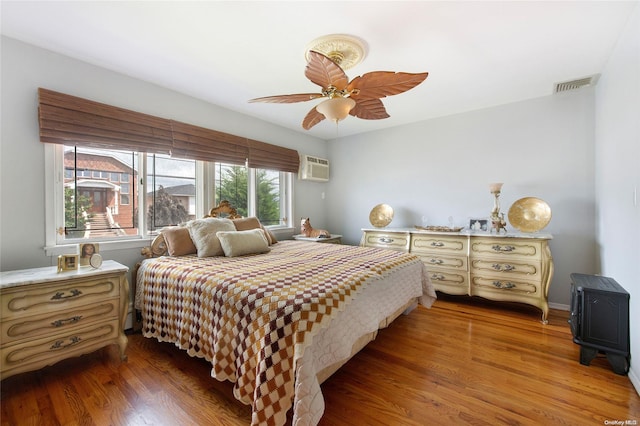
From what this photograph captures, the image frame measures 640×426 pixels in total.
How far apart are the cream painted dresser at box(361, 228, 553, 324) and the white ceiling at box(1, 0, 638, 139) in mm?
1683

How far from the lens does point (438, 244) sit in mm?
3279

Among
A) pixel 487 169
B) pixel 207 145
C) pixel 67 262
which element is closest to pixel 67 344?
pixel 67 262

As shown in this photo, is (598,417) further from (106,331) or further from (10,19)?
(10,19)

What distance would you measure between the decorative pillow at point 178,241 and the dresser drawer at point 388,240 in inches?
91.7

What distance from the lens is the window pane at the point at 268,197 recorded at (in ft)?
12.9

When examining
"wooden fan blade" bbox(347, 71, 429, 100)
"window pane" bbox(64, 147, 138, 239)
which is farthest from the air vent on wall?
"window pane" bbox(64, 147, 138, 239)

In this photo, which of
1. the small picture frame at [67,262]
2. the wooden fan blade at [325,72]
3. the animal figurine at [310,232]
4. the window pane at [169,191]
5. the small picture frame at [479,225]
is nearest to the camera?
the wooden fan blade at [325,72]

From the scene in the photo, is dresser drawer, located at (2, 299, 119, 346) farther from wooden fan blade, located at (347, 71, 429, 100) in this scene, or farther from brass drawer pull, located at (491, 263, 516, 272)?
brass drawer pull, located at (491, 263, 516, 272)

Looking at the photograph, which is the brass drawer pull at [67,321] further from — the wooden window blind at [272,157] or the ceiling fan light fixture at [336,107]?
the wooden window blind at [272,157]

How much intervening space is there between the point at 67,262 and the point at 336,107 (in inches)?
89.0

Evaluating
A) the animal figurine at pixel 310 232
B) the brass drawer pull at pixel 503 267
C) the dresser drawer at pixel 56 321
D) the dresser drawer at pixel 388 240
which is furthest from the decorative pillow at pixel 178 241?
the brass drawer pull at pixel 503 267

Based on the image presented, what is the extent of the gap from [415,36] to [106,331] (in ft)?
10.4

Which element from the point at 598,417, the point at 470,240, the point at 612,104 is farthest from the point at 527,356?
the point at 612,104

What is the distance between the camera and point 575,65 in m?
2.37
